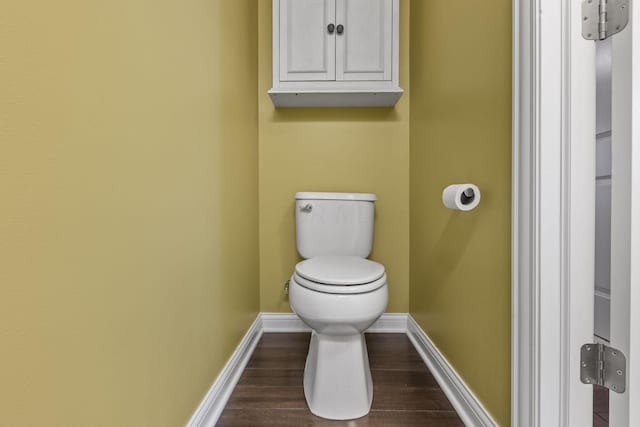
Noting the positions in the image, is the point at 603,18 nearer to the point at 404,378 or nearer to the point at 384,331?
the point at 404,378

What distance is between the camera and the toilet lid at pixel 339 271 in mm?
1045

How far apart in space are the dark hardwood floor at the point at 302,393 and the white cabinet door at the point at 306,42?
132 cm

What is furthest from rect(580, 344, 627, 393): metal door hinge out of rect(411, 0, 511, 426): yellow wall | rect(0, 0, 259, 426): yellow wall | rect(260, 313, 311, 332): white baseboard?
rect(260, 313, 311, 332): white baseboard

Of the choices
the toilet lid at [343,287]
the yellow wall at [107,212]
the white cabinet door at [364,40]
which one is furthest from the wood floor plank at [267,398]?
the white cabinet door at [364,40]

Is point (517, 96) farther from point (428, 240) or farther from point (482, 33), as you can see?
point (428, 240)

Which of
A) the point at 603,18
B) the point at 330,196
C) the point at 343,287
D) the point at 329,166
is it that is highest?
the point at 603,18

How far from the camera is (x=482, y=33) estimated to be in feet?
3.14

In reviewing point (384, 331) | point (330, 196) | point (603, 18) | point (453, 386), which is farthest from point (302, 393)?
point (603, 18)

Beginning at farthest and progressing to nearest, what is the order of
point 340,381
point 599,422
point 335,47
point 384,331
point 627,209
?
point 384,331
point 335,47
point 340,381
point 599,422
point 627,209

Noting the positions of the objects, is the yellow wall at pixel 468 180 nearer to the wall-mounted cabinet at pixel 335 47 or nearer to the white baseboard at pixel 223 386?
the wall-mounted cabinet at pixel 335 47

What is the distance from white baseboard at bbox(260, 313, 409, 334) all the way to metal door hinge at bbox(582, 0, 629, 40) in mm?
1398

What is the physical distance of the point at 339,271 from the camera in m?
1.13

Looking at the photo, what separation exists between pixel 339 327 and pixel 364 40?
1322 millimetres

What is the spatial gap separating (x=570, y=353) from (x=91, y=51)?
112cm
